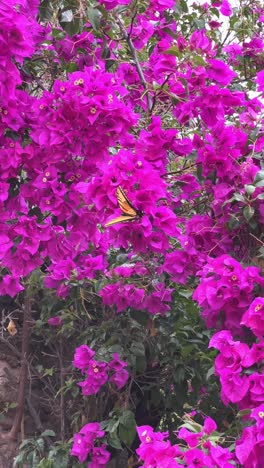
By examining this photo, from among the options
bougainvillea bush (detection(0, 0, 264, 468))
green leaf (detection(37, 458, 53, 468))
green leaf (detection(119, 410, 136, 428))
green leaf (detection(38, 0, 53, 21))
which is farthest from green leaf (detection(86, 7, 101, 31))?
green leaf (detection(37, 458, 53, 468))

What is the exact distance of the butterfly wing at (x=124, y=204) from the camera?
1159 millimetres

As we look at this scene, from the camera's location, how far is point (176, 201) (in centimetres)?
172

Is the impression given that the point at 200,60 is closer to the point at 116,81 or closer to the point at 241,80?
the point at 116,81

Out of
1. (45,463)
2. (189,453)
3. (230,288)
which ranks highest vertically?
(230,288)

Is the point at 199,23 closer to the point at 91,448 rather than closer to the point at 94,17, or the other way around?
the point at 94,17

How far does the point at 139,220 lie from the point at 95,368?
74cm

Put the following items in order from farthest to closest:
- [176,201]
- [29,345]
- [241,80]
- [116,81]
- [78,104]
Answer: [29,345] < [241,80] < [176,201] < [116,81] < [78,104]

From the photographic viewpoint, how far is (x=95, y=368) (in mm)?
1806

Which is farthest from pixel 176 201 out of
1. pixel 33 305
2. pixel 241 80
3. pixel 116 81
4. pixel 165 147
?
pixel 33 305

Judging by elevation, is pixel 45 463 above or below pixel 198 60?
below

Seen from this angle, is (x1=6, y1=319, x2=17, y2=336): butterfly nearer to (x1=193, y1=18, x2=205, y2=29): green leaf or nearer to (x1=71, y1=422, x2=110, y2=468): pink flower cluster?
(x1=71, y1=422, x2=110, y2=468): pink flower cluster

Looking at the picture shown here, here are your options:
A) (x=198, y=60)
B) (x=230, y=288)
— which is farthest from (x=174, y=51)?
(x=230, y=288)

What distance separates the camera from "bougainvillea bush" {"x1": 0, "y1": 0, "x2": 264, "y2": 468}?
3.92 feet

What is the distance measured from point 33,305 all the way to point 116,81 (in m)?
1.25
